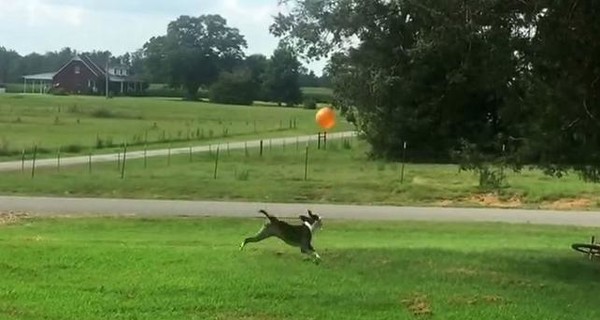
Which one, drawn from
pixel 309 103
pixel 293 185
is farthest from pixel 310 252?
pixel 309 103

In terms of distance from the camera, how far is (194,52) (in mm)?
114875

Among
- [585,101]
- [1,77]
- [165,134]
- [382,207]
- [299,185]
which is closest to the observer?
[585,101]

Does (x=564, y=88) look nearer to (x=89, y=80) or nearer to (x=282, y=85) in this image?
(x=282, y=85)

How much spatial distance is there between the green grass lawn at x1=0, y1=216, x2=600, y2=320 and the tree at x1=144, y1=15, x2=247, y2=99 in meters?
104

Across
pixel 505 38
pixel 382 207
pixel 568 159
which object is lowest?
pixel 382 207

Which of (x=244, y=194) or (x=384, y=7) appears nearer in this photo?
(x=384, y=7)

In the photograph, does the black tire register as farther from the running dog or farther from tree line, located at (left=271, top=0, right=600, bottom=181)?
the running dog

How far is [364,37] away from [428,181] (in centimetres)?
1747

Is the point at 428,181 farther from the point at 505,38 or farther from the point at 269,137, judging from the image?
the point at 269,137

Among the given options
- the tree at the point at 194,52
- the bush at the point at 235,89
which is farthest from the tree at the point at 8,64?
the bush at the point at 235,89

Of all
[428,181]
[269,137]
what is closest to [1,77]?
[269,137]

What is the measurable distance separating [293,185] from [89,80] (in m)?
104

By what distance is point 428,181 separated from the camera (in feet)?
95.1

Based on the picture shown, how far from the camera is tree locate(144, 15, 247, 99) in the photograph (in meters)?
114
